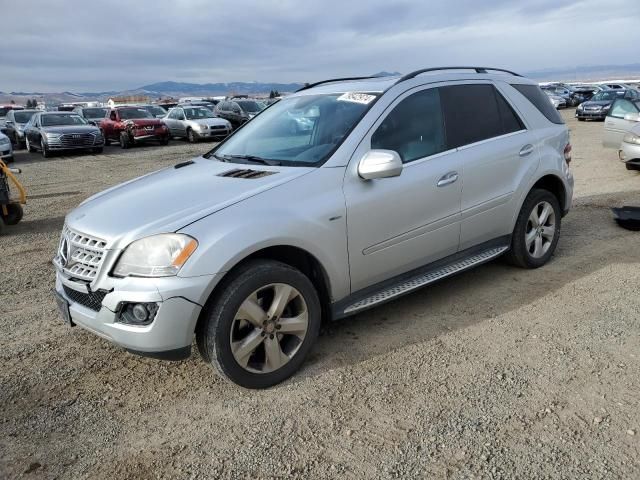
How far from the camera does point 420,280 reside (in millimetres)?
3830

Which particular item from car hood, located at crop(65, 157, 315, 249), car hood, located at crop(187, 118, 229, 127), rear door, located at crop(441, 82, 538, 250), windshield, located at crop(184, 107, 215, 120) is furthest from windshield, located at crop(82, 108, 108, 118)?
rear door, located at crop(441, 82, 538, 250)

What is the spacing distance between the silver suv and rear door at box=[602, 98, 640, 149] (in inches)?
295

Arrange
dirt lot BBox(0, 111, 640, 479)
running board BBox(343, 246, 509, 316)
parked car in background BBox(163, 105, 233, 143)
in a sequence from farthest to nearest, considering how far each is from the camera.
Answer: parked car in background BBox(163, 105, 233, 143) → running board BBox(343, 246, 509, 316) → dirt lot BBox(0, 111, 640, 479)

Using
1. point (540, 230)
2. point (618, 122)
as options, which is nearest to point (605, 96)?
point (618, 122)

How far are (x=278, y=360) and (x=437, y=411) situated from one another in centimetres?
94

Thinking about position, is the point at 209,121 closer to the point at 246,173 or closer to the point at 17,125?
the point at 17,125

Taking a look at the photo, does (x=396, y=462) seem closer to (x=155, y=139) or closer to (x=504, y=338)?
(x=504, y=338)

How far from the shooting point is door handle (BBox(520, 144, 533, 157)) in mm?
4504

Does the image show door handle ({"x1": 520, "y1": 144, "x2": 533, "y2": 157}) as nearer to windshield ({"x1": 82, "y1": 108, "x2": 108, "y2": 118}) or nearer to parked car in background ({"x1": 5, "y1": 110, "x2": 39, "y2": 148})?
parked car in background ({"x1": 5, "y1": 110, "x2": 39, "y2": 148})

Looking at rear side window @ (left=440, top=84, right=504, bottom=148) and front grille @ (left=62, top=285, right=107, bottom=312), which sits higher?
rear side window @ (left=440, top=84, right=504, bottom=148)

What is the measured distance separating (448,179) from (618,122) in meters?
9.19

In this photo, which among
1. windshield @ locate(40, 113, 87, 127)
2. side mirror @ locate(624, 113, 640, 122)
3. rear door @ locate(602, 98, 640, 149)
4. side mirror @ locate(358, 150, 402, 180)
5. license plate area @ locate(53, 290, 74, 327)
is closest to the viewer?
license plate area @ locate(53, 290, 74, 327)

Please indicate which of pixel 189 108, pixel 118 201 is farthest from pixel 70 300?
pixel 189 108

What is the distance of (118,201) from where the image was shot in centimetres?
336
